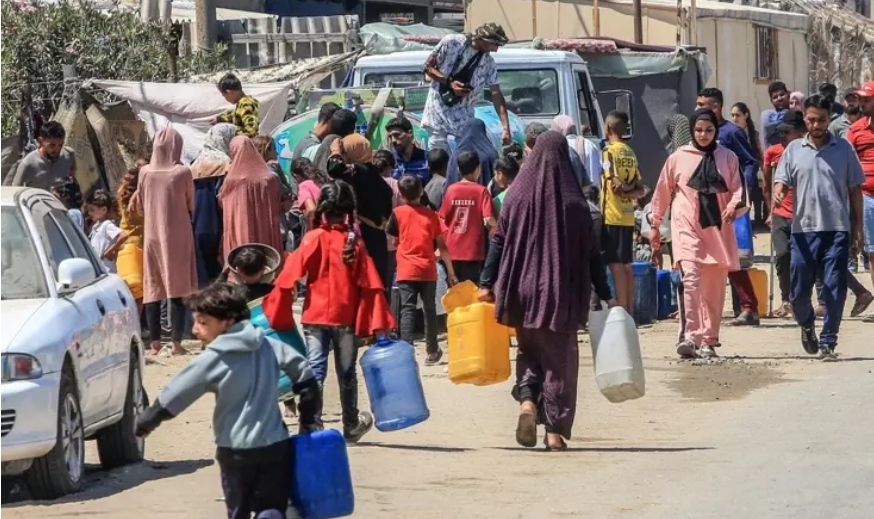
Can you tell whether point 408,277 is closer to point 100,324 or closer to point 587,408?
point 587,408

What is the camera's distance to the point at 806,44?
4138 cm

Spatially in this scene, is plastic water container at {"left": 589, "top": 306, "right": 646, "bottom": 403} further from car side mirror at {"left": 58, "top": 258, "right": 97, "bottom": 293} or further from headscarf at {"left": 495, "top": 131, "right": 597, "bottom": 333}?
car side mirror at {"left": 58, "top": 258, "right": 97, "bottom": 293}

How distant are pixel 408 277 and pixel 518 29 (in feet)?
66.5

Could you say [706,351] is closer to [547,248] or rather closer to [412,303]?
[412,303]

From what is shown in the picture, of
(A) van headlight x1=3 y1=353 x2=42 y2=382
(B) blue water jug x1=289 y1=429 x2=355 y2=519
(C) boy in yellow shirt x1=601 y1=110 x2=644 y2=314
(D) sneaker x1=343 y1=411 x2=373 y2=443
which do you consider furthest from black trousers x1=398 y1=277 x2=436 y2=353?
(B) blue water jug x1=289 y1=429 x2=355 y2=519

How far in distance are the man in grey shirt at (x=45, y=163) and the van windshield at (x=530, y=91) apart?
5153 millimetres

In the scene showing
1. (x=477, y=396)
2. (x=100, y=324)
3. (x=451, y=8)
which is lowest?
(x=477, y=396)

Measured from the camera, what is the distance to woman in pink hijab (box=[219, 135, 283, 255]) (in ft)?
51.0

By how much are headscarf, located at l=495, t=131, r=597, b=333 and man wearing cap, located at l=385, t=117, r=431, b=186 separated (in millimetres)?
5851

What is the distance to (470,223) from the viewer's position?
600 inches

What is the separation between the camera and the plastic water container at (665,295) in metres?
18.1

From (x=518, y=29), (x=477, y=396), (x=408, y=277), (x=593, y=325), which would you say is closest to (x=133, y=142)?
(x=408, y=277)

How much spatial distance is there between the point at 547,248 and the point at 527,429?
99 cm

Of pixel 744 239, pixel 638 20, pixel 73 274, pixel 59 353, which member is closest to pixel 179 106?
pixel 744 239
